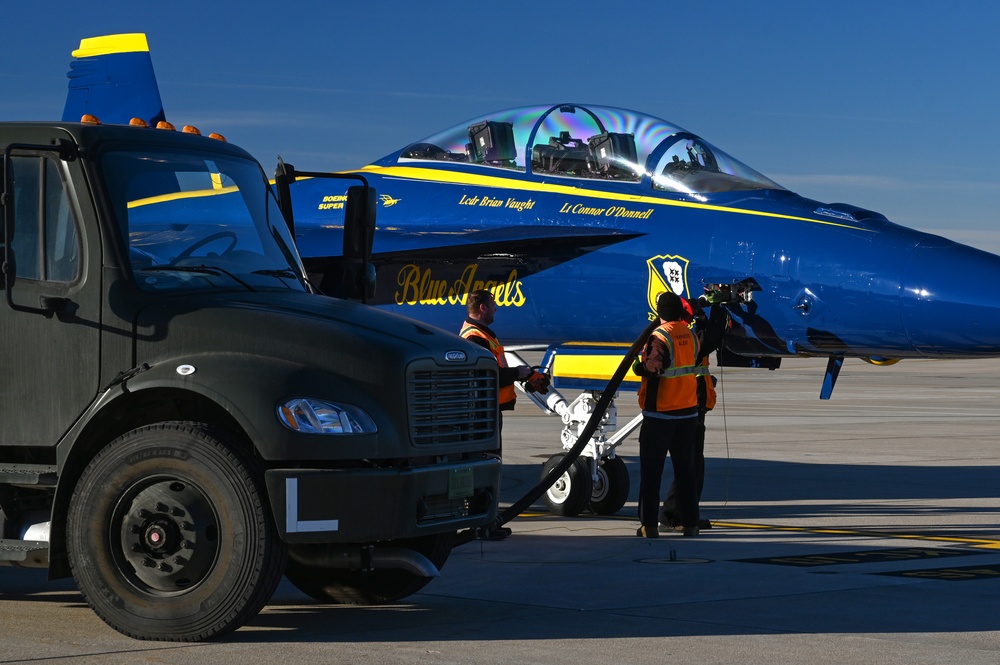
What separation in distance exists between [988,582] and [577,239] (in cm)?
477

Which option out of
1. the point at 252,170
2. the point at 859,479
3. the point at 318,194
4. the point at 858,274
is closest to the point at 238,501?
the point at 252,170

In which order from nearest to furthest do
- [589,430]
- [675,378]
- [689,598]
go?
[689,598] < [589,430] < [675,378]

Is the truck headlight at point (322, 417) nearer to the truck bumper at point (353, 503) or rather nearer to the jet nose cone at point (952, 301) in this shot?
the truck bumper at point (353, 503)

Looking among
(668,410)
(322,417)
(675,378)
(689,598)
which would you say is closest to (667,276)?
(675,378)

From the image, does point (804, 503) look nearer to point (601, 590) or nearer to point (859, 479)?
point (859, 479)

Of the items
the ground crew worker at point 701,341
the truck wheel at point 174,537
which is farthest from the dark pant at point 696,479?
the truck wheel at point 174,537

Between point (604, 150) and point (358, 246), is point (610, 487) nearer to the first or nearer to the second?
point (604, 150)

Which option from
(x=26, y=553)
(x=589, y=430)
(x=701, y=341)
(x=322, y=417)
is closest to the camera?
(x=322, y=417)

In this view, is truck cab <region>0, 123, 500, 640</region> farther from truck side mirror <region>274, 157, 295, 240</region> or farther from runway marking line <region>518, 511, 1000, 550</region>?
runway marking line <region>518, 511, 1000, 550</region>

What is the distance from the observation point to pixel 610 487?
13.1 m

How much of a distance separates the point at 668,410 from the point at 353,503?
4866 millimetres

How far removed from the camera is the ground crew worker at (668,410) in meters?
11.1

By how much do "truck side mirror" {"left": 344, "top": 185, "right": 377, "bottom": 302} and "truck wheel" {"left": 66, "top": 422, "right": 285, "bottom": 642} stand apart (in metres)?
1.74

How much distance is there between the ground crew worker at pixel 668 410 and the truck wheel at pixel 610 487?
1743 millimetres
